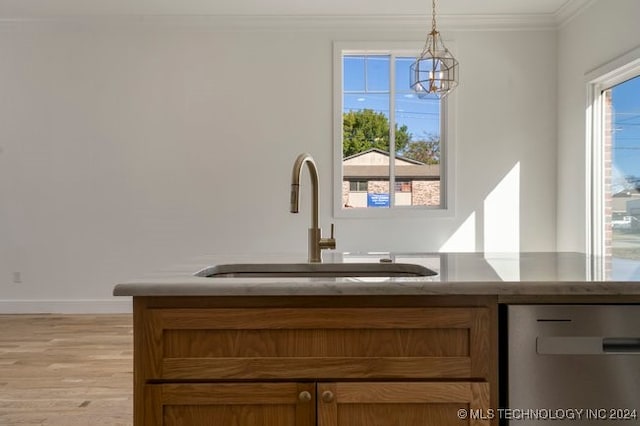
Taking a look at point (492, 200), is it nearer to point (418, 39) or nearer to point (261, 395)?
point (418, 39)

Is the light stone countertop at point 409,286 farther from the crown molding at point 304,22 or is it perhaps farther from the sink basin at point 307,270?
the crown molding at point 304,22

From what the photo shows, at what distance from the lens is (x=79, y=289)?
4.83 meters

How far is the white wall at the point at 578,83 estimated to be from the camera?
3.84 metres

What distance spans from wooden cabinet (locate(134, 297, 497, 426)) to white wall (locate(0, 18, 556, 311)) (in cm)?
375

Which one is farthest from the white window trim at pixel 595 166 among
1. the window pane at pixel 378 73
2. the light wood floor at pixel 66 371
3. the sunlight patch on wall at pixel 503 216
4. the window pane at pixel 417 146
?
the light wood floor at pixel 66 371

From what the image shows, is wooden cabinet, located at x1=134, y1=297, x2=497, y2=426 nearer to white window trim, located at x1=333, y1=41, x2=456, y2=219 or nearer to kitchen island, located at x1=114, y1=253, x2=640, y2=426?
kitchen island, located at x1=114, y1=253, x2=640, y2=426

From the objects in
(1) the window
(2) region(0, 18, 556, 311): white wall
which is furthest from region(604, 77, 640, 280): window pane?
(2) region(0, 18, 556, 311): white wall

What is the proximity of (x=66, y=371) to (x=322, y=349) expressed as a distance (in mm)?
2687

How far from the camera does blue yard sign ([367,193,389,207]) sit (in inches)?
193

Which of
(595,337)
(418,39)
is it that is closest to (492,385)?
(595,337)

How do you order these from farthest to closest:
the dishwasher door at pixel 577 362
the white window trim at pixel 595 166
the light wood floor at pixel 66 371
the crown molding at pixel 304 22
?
the crown molding at pixel 304 22
the white window trim at pixel 595 166
the light wood floor at pixel 66 371
the dishwasher door at pixel 577 362

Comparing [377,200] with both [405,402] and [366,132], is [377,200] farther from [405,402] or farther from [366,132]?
[405,402]

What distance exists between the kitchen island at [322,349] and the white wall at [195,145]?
3.75m

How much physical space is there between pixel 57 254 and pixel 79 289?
16.2 inches
